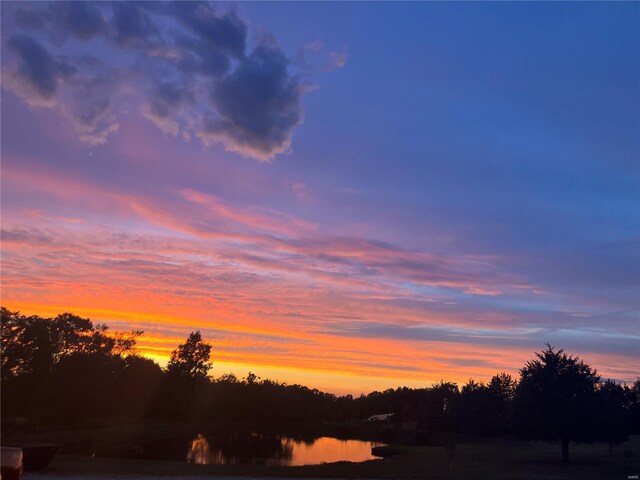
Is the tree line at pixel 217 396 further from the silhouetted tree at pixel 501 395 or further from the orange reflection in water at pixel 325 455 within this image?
the orange reflection in water at pixel 325 455

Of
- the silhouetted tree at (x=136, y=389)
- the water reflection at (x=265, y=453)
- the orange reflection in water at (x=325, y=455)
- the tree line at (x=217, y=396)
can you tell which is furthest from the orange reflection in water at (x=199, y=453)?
the silhouetted tree at (x=136, y=389)

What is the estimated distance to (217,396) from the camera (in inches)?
3597

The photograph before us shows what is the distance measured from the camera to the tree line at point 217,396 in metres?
34.4

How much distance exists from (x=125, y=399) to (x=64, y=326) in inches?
477

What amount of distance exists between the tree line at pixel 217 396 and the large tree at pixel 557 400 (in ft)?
0.20

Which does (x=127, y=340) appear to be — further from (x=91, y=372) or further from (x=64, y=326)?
(x=91, y=372)

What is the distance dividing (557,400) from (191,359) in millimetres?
63808

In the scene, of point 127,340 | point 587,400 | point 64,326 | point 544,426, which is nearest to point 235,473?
point 544,426

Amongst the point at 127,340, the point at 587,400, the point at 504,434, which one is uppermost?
the point at 127,340

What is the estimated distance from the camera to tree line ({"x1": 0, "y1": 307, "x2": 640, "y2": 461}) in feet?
113

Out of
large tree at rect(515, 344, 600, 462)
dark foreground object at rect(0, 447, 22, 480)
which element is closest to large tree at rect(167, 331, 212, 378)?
large tree at rect(515, 344, 600, 462)

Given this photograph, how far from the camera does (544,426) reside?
33750 mm

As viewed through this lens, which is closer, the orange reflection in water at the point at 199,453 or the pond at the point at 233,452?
the orange reflection in water at the point at 199,453

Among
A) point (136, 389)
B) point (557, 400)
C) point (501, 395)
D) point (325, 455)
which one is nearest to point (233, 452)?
point (325, 455)
